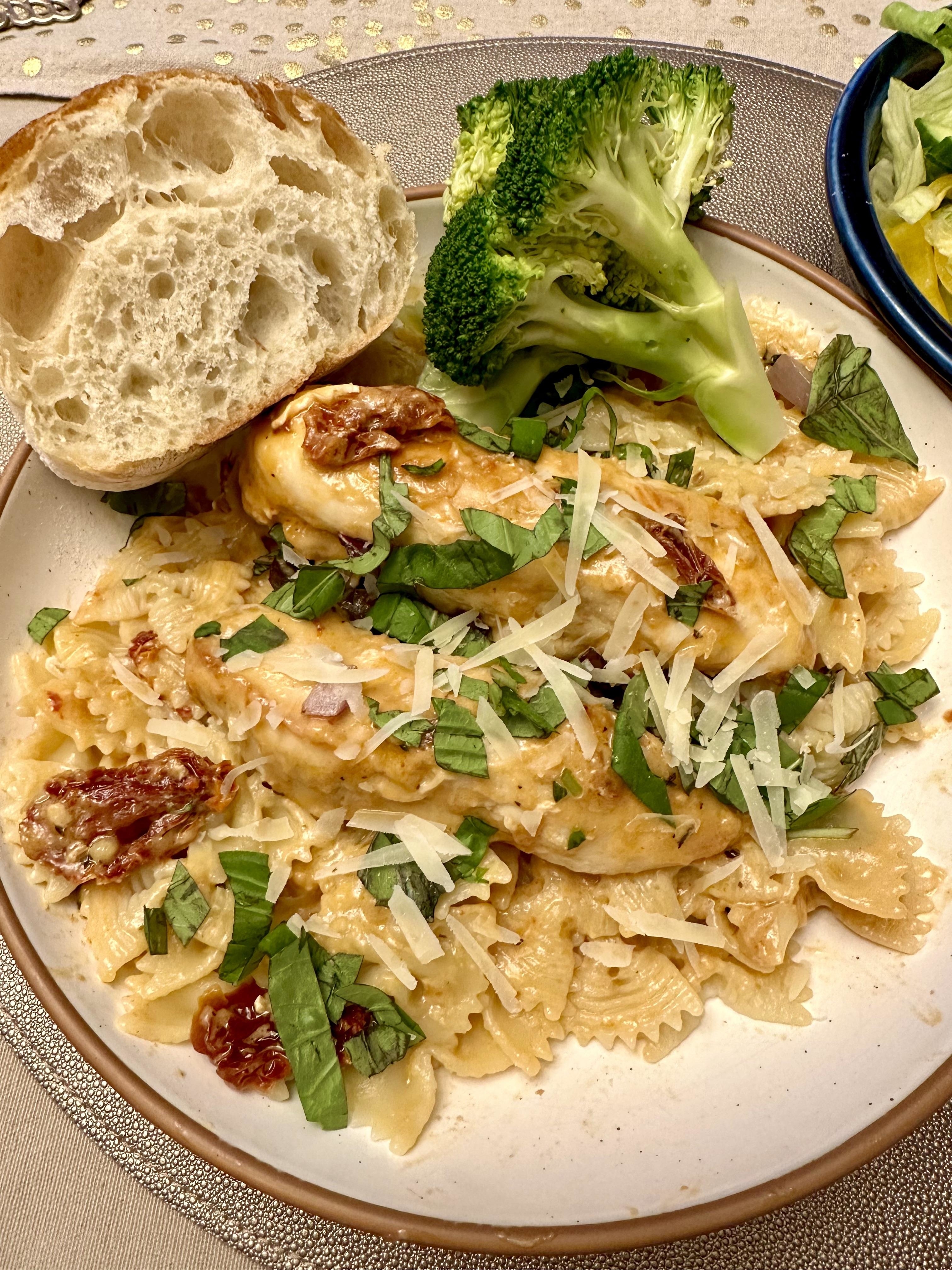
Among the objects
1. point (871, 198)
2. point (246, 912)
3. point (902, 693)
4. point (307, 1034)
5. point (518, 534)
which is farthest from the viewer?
point (871, 198)

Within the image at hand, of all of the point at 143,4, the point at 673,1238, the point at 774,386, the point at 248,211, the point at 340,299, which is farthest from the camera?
the point at 143,4

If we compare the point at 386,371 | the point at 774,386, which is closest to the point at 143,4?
the point at 386,371

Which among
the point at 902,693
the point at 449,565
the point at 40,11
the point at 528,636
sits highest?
the point at 40,11

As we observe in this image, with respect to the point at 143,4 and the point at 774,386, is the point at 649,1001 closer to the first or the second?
the point at 774,386

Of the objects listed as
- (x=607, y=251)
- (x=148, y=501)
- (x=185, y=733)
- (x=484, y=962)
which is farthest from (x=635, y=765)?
(x=148, y=501)

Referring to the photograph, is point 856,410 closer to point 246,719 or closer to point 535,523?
point 535,523

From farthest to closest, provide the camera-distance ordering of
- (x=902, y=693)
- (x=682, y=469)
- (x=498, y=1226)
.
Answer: (x=682, y=469) < (x=902, y=693) < (x=498, y=1226)

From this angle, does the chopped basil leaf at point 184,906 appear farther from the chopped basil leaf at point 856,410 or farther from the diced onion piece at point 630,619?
the chopped basil leaf at point 856,410
